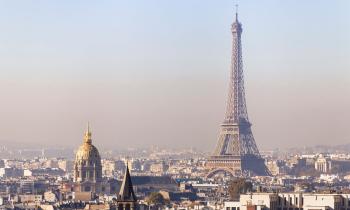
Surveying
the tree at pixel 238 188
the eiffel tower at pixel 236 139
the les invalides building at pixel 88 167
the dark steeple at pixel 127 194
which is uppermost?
the eiffel tower at pixel 236 139

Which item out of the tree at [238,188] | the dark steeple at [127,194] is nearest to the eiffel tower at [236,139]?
the tree at [238,188]

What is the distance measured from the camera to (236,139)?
190 m

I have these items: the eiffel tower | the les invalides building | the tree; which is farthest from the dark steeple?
the eiffel tower

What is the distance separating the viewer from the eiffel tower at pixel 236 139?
18775 cm

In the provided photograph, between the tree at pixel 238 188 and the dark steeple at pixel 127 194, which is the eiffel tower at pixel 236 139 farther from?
the dark steeple at pixel 127 194

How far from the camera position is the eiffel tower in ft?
616

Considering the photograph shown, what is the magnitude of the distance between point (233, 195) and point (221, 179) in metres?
61.1

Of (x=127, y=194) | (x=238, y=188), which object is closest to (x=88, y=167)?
(x=238, y=188)

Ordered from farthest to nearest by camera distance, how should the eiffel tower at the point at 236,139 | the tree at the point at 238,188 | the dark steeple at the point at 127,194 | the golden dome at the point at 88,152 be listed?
1. the eiffel tower at the point at 236,139
2. the golden dome at the point at 88,152
3. the tree at the point at 238,188
4. the dark steeple at the point at 127,194

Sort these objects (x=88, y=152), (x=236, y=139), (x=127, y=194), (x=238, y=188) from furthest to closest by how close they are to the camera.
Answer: (x=236, y=139) < (x=88, y=152) < (x=238, y=188) < (x=127, y=194)

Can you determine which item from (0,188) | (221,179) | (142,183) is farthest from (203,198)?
(221,179)

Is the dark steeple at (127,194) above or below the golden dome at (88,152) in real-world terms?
below

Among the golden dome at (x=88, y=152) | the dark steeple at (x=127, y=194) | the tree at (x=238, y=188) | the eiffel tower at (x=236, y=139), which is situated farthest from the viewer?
the eiffel tower at (x=236, y=139)

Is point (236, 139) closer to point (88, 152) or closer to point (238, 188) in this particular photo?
point (88, 152)
